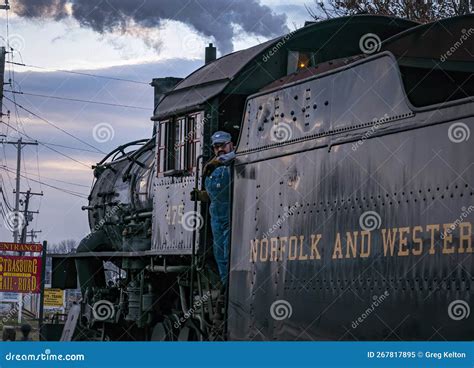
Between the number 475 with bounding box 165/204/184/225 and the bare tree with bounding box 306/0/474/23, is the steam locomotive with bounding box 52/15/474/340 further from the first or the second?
the bare tree with bounding box 306/0/474/23

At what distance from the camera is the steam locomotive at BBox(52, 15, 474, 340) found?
7.80 m

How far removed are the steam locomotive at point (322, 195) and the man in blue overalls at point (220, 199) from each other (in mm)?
152

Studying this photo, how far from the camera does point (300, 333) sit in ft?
32.0

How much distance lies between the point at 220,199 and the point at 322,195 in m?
2.15

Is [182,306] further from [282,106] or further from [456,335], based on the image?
[456,335]

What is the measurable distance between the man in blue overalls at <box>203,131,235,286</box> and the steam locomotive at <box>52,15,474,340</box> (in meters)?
0.15

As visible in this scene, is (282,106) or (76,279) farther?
(76,279)

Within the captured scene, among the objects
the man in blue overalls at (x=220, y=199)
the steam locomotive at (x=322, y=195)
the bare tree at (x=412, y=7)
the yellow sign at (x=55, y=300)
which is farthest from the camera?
the yellow sign at (x=55, y=300)

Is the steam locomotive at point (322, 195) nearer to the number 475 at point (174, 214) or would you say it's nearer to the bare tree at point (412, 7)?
the number 475 at point (174, 214)

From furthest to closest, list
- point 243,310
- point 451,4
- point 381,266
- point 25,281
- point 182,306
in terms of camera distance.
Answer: point 25,281
point 451,4
point 182,306
point 243,310
point 381,266

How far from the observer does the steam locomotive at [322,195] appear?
7.80 meters

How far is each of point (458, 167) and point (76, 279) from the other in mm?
11290

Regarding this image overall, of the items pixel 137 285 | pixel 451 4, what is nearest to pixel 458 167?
pixel 137 285

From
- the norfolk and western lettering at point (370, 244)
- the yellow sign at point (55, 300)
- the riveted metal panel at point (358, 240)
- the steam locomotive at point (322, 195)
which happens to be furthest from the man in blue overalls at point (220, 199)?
the yellow sign at point (55, 300)
